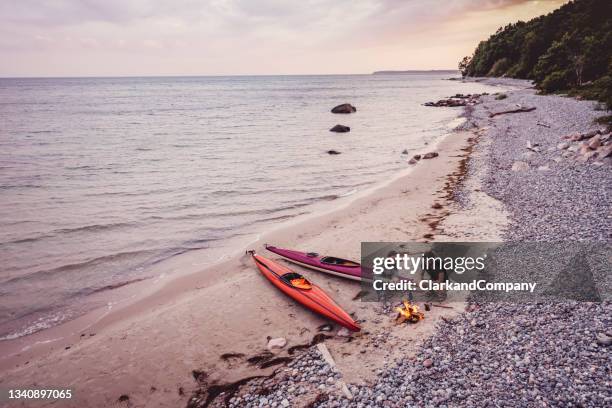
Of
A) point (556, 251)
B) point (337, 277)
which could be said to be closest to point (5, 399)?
point (337, 277)

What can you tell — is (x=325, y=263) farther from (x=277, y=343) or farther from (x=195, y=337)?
(x=195, y=337)

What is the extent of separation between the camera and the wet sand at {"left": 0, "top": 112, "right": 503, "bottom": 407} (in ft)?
26.8

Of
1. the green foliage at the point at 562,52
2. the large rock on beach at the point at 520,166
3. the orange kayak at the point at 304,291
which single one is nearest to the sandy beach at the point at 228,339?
the orange kayak at the point at 304,291

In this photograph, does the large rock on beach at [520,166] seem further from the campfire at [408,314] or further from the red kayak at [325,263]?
the campfire at [408,314]

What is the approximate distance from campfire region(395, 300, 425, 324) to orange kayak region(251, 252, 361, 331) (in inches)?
46.9

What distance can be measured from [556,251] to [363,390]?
25.5 feet

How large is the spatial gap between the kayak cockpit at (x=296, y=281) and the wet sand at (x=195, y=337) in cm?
59

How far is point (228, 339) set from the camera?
955cm

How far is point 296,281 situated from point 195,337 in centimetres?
348

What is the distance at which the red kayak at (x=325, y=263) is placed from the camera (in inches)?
465

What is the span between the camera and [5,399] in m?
7.99

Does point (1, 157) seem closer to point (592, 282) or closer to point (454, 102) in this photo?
point (592, 282)

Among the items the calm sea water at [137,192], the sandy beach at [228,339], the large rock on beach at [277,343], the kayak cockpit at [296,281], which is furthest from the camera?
the calm sea water at [137,192]

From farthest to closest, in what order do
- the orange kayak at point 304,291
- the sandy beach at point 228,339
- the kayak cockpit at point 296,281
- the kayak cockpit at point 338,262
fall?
the kayak cockpit at point 338,262 → the kayak cockpit at point 296,281 → the orange kayak at point 304,291 → the sandy beach at point 228,339
